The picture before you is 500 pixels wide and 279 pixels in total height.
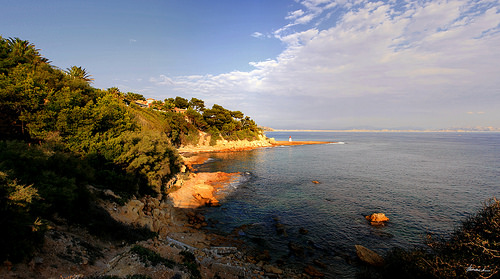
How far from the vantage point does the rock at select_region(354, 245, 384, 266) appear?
1275cm

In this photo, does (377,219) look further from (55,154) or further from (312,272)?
(55,154)

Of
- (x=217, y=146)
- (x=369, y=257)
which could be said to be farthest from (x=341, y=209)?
(x=217, y=146)

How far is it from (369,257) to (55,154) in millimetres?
19711

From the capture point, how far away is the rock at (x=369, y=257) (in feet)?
41.8

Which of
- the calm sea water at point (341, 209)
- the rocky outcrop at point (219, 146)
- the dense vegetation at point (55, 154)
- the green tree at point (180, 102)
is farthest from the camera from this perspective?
the green tree at point (180, 102)

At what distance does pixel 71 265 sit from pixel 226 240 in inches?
392

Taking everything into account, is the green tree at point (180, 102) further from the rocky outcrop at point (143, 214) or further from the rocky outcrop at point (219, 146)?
the rocky outcrop at point (143, 214)

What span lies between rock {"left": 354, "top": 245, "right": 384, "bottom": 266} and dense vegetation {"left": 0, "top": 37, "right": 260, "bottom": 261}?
50.4 feet

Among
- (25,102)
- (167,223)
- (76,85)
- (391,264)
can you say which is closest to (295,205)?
(391,264)

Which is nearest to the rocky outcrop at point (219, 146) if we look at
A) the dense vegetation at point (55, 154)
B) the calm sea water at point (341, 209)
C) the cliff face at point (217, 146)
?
the cliff face at point (217, 146)

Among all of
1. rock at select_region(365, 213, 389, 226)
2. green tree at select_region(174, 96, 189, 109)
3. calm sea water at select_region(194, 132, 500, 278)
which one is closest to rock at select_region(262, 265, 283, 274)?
calm sea water at select_region(194, 132, 500, 278)

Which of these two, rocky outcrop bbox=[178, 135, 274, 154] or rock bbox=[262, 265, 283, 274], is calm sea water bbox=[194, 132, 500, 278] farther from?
rocky outcrop bbox=[178, 135, 274, 154]

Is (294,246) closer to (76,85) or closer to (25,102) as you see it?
(25,102)

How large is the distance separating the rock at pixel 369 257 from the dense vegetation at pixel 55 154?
15.4 meters
